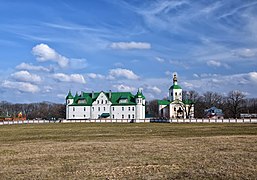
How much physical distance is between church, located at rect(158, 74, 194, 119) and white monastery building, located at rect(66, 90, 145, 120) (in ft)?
40.1

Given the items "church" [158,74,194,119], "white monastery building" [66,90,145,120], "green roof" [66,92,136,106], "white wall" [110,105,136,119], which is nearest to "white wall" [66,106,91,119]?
"white monastery building" [66,90,145,120]

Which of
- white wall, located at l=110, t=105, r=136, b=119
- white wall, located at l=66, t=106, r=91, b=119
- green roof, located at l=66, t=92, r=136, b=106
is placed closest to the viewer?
white wall, located at l=110, t=105, r=136, b=119

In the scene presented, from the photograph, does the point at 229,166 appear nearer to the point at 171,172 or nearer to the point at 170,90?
the point at 171,172

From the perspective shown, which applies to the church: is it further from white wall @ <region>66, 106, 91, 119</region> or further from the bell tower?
white wall @ <region>66, 106, 91, 119</region>

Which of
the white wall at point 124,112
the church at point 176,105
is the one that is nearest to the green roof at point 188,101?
the church at point 176,105

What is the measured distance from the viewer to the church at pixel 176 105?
115m

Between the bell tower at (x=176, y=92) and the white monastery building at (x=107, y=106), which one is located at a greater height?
the bell tower at (x=176, y=92)

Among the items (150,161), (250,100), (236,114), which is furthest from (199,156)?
(250,100)

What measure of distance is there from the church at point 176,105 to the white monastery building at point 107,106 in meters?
12.2

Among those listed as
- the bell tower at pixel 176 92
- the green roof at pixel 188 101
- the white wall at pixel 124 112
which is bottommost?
the white wall at pixel 124 112

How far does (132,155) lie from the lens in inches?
601

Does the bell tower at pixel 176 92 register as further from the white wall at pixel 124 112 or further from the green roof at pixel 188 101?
the white wall at pixel 124 112

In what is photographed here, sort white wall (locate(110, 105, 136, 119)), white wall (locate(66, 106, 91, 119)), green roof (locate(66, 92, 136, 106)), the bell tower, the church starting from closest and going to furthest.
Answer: white wall (locate(110, 105, 136, 119)) → green roof (locate(66, 92, 136, 106)) → white wall (locate(66, 106, 91, 119)) → the church → the bell tower

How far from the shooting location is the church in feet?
378
